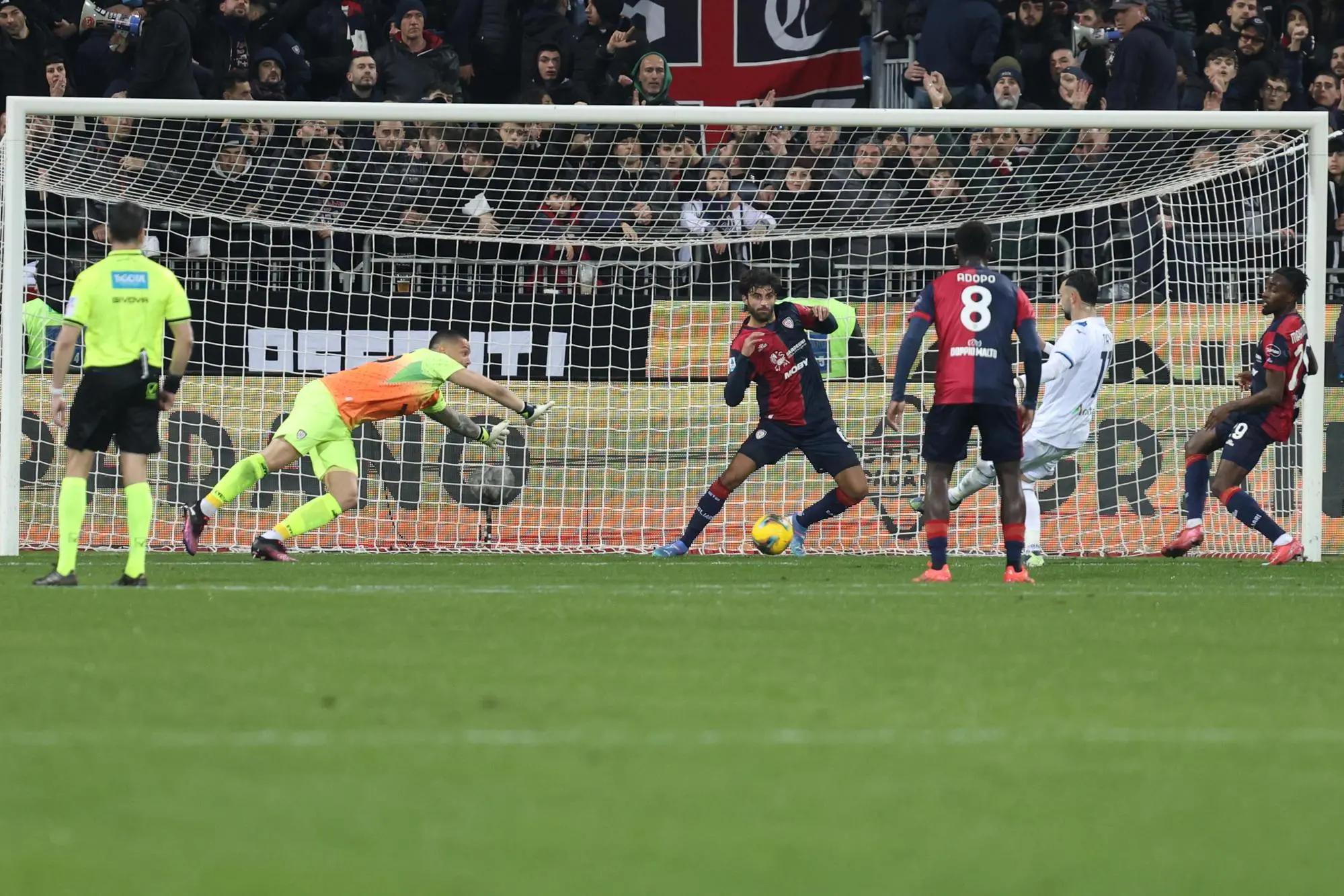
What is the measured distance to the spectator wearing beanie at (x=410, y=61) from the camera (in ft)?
58.2

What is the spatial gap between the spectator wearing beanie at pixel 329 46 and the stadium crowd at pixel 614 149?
0.02 metres

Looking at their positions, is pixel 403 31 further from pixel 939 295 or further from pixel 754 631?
pixel 754 631

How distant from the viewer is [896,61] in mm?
19328

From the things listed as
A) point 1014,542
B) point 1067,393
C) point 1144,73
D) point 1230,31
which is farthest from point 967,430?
point 1230,31

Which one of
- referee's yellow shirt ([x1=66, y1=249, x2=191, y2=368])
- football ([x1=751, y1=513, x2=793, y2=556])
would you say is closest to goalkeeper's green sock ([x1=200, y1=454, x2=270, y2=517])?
referee's yellow shirt ([x1=66, y1=249, x2=191, y2=368])

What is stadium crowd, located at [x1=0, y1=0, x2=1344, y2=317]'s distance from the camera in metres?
→ 14.8

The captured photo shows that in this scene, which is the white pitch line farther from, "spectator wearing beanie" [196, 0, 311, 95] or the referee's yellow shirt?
"spectator wearing beanie" [196, 0, 311, 95]

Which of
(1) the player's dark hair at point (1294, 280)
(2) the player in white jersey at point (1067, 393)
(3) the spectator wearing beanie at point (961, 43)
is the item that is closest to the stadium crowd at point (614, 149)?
(3) the spectator wearing beanie at point (961, 43)

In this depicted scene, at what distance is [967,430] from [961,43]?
26.6 ft

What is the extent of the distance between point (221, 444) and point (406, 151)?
2.52 meters

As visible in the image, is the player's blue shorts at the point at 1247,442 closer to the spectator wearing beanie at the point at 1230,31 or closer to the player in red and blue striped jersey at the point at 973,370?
the player in red and blue striped jersey at the point at 973,370

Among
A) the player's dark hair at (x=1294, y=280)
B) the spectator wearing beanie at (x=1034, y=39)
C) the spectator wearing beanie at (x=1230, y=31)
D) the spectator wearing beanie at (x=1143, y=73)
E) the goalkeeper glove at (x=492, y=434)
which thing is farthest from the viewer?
the spectator wearing beanie at (x=1230, y=31)

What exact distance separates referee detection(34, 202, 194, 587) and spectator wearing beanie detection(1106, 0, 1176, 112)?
967 cm

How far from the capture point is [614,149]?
1550 centimetres
